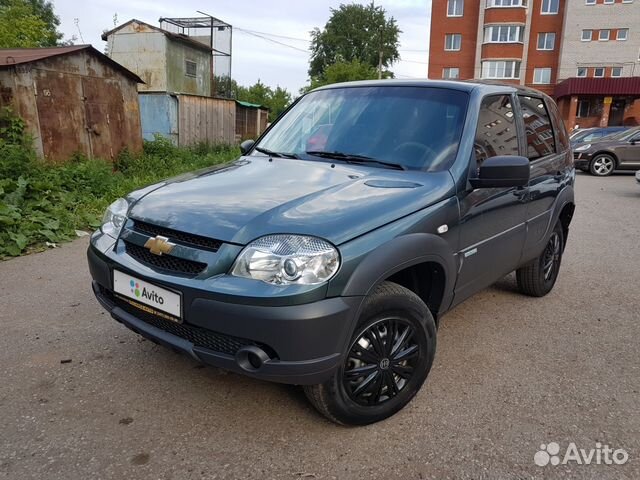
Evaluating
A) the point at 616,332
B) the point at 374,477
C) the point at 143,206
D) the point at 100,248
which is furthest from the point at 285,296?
the point at 616,332

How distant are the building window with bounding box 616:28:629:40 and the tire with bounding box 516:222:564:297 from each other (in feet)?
138

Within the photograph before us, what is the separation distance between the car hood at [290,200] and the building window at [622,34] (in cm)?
4402

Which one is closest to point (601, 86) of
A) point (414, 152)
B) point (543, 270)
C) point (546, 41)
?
point (546, 41)

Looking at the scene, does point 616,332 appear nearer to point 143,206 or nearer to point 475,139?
point 475,139

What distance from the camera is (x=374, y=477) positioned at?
6.81ft

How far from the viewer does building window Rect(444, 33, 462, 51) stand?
40.5 metres

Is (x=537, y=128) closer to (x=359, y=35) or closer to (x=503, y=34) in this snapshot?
(x=503, y=34)

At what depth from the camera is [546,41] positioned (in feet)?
128

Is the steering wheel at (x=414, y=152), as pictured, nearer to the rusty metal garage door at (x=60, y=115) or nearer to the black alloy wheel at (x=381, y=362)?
the black alloy wheel at (x=381, y=362)

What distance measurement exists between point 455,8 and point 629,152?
1200 inches

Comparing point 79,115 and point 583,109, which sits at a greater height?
point 583,109

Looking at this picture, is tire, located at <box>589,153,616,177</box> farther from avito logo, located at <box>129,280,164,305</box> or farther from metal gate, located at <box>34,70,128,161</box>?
avito logo, located at <box>129,280,164,305</box>

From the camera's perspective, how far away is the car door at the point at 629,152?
14.5 m

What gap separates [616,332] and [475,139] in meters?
1.96
